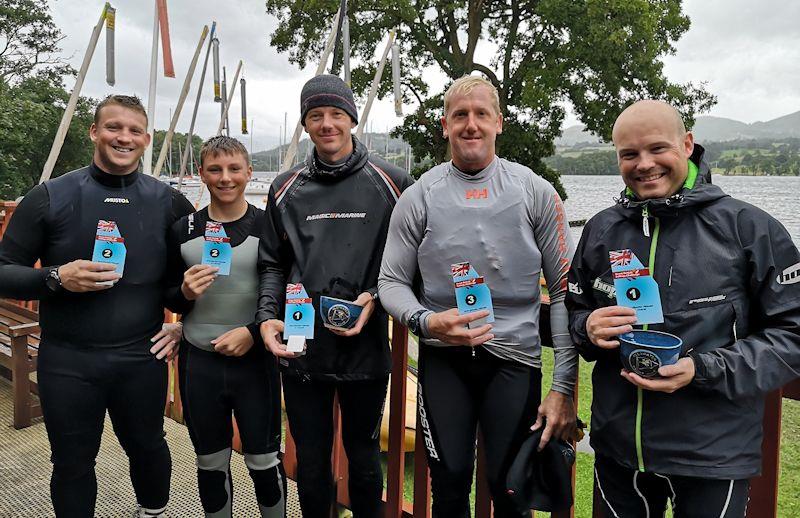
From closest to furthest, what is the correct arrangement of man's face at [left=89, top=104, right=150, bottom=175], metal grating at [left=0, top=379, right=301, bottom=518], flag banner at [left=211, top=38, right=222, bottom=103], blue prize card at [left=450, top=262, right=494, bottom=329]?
blue prize card at [left=450, top=262, right=494, bottom=329]
man's face at [left=89, top=104, right=150, bottom=175]
metal grating at [left=0, top=379, right=301, bottom=518]
flag banner at [left=211, top=38, right=222, bottom=103]

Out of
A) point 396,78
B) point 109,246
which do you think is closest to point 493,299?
point 109,246

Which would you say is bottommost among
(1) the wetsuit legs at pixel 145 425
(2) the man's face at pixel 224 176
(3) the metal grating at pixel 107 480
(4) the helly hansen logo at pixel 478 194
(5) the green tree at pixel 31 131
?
(3) the metal grating at pixel 107 480

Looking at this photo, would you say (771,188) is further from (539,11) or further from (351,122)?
(351,122)

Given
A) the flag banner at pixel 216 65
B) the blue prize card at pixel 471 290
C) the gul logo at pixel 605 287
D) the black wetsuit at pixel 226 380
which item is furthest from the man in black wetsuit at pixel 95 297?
the flag banner at pixel 216 65

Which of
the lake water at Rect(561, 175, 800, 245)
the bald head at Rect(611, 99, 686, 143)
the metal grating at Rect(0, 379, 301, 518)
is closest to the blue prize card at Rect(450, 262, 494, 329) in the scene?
the bald head at Rect(611, 99, 686, 143)

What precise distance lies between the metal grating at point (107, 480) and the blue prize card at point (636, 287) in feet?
7.92

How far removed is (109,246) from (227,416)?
90cm

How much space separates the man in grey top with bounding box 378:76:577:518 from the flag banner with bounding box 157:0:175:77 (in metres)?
9.07

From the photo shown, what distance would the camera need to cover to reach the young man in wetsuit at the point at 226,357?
237 centimetres

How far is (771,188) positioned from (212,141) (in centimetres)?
4696

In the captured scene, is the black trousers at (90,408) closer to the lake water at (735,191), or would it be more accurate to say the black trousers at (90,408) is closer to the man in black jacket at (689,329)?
the man in black jacket at (689,329)

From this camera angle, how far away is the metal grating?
3.06 metres

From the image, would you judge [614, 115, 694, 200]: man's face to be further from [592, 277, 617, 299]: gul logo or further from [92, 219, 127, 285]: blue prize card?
[92, 219, 127, 285]: blue prize card

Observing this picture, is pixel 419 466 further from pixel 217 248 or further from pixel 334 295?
pixel 217 248
